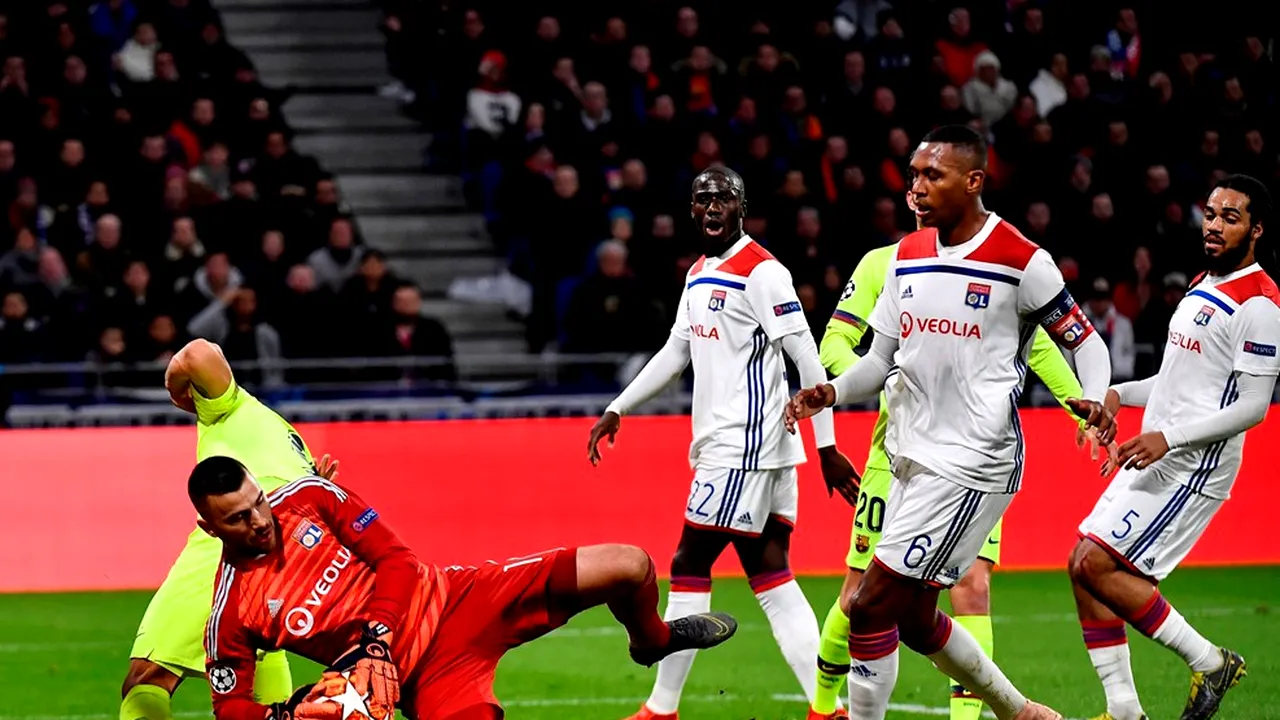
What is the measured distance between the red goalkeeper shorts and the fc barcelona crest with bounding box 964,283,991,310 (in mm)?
1557

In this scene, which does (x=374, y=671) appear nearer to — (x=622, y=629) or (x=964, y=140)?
(x=964, y=140)

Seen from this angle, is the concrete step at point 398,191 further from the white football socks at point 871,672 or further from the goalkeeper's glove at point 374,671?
the goalkeeper's glove at point 374,671

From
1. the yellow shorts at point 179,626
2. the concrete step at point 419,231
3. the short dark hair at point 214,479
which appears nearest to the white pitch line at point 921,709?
the yellow shorts at point 179,626

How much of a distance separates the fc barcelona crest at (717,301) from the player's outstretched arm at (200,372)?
77.9 inches

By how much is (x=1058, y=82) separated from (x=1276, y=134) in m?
2.33

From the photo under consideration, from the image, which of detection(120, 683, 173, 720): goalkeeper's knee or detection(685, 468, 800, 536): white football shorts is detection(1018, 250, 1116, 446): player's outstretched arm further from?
detection(120, 683, 173, 720): goalkeeper's knee

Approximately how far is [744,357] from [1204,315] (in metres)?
1.79

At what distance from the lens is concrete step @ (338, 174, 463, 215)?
1788cm

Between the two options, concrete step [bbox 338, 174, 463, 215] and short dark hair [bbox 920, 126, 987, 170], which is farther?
concrete step [bbox 338, 174, 463, 215]

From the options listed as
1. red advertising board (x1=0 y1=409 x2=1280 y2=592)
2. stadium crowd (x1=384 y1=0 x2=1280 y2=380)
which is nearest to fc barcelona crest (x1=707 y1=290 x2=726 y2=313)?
red advertising board (x1=0 y1=409 x2=1280 y2=592)

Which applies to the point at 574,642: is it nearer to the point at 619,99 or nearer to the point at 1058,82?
the point at 619,99

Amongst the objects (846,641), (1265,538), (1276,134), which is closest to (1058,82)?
(1276,134)

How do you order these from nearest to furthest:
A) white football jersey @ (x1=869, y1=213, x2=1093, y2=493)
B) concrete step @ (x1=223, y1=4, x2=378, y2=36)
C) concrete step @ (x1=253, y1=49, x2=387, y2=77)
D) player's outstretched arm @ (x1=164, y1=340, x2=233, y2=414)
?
1. white football jersey @ (x1=869, y1=213, x2=1093, y2=493)
2. player's outstretched arm @ (x1=164, y1=340, x2=233, y2=414)
3. concrete step @ (x1=253, y1=49, x2=387, y2=77)
4. concrete step @ (x1=223, y1=4, x2=378, y2=36)

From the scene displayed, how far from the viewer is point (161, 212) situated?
49.8 ft
